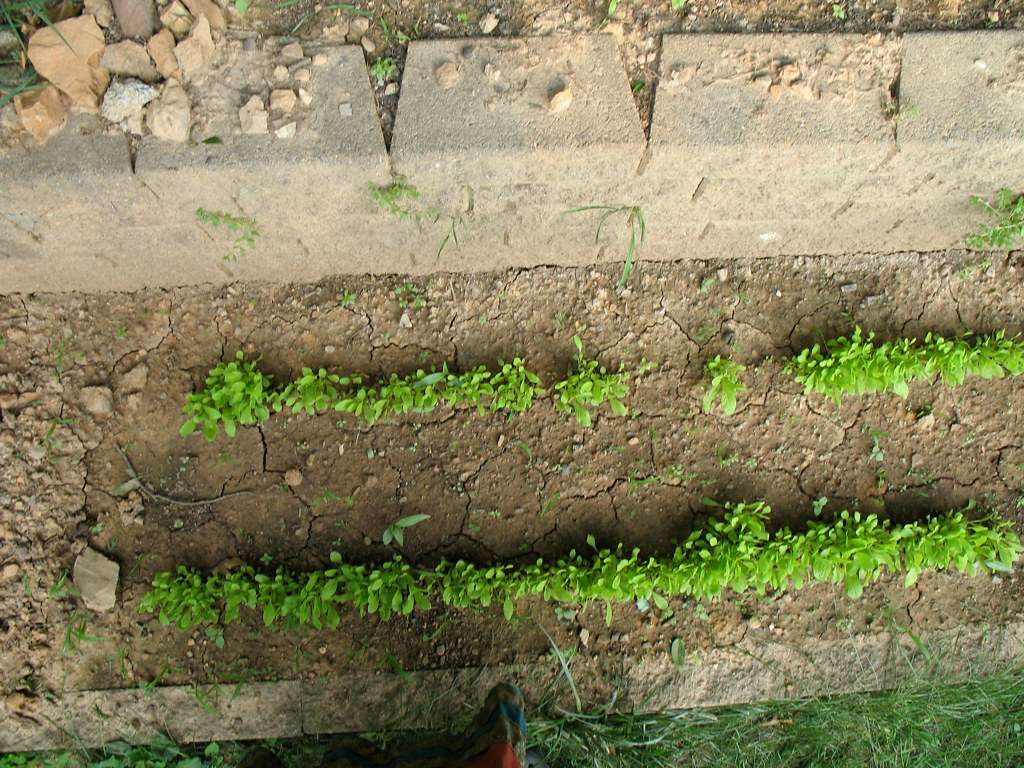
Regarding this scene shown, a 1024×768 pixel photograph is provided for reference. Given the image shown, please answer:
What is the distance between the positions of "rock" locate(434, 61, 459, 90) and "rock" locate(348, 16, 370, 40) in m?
0.28

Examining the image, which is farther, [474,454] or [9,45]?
[474,454]

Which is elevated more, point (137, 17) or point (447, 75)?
point (137, 17)

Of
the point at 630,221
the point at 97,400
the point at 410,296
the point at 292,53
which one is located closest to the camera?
the point at 292,53

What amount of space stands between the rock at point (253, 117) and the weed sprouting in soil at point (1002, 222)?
249 centimetres

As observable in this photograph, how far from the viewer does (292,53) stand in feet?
7.23

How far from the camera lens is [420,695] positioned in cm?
274

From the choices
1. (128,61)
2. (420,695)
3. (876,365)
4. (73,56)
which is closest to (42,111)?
(73,56)

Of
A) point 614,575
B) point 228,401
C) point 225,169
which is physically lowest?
point 614,575

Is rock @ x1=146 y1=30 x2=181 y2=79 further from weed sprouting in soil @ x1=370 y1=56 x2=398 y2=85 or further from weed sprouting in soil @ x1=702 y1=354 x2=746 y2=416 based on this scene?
weed sprouting in soil @ x1=702 y1=354 x2=746 y2=416

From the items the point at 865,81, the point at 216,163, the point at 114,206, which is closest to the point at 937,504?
the point at 865,81

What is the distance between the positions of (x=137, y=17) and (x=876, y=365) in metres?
2.87

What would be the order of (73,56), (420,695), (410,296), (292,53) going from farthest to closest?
(410,296) < (420,695) < (292,53) < (73,56)

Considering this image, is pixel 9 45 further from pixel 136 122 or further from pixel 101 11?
pixel 136 122

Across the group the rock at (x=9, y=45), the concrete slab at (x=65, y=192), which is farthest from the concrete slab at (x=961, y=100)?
the rock at (x=9, y=45)
